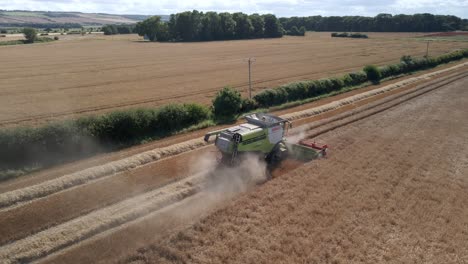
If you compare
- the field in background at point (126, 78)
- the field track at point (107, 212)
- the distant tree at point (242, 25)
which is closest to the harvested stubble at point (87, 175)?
the field track at point (107, 212)

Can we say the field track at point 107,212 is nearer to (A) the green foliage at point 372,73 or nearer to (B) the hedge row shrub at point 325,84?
(B) the hedge row shrub at point 325,84

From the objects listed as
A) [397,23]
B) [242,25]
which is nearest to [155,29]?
[242,25]

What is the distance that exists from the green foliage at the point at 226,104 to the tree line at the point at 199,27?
90.2 meters

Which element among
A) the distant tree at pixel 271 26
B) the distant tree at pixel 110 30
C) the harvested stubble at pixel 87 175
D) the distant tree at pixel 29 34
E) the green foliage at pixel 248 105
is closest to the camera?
the harvested stubble at pixel 87 175

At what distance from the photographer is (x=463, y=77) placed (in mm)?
→ 45281

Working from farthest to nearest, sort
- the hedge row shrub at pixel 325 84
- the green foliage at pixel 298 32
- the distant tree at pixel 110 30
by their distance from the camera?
the distant tree at pixel 110 30, the green foliage at pixel 298 32, the hedge row shrub at pixel 325 84

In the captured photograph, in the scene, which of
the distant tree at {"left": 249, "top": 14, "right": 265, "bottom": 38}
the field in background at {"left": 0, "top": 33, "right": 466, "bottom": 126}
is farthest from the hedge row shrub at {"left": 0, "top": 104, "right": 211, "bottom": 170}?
the distant tree at {"left": 249, "top": 14, "right": 265, "bottom": 38}

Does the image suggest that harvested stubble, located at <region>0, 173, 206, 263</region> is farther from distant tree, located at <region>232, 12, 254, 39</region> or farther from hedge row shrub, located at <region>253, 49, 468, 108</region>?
distant tree, located at <region>232, 12, 254, 39</region>

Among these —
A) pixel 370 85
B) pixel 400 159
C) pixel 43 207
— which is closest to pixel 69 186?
pixel 43 207

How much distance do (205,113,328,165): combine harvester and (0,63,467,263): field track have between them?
0.86 metres

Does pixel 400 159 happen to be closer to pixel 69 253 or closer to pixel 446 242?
pixel 446 242

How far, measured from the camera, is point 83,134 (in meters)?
19.5

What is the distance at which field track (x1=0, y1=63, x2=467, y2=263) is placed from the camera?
37.9 ft

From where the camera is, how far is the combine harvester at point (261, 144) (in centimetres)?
1570
